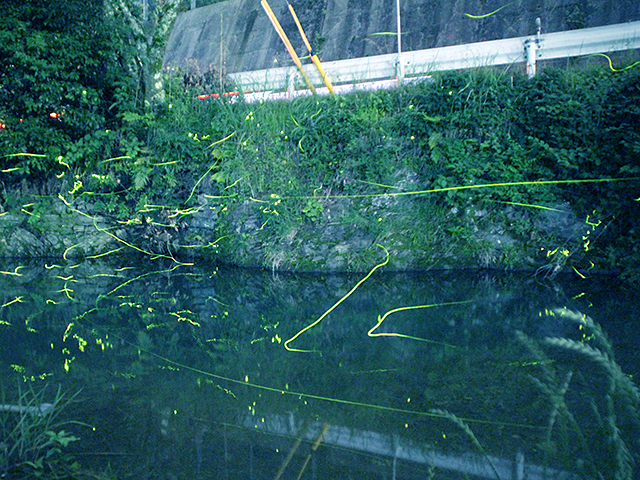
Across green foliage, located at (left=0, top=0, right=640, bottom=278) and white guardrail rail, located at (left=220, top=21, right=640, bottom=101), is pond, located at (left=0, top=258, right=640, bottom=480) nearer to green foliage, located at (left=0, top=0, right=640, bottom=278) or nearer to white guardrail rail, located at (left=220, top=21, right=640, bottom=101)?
green foliage, located at (left=0, top=0, right=640, bottom=278)

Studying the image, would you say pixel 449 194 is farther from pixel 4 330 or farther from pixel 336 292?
pixel 4 330

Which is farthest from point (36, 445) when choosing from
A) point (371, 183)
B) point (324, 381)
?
point (371, 183)

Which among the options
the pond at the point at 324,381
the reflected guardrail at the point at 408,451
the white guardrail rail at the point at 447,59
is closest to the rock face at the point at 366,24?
the white guardrail rail at the point at 447,59

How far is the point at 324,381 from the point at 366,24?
16817 mm

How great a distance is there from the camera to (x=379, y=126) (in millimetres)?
7754

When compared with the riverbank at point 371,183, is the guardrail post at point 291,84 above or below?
above

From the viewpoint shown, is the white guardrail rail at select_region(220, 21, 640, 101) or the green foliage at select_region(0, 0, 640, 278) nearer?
the green foliage at select_region(0, 0, 640, 278)

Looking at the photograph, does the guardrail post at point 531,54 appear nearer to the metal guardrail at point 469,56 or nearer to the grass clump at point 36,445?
the metal guardrail at point 469,56

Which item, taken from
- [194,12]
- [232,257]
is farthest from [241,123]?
[194,12]

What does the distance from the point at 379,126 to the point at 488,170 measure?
165cm

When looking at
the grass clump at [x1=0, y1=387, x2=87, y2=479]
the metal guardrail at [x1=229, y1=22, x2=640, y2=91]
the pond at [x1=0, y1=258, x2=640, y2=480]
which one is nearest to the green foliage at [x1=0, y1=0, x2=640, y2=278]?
the metal guardrail at [x1=229, y1=22, x2=640, y2=91]

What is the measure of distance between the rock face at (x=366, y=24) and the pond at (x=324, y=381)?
28.2ft

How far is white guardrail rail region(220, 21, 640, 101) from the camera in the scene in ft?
25.3

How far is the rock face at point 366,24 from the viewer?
49.4ft
